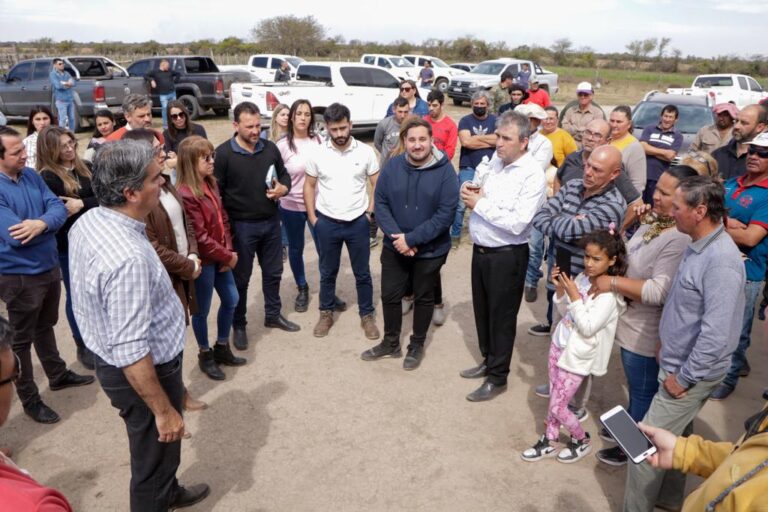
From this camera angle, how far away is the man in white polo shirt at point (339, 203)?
4859 mm

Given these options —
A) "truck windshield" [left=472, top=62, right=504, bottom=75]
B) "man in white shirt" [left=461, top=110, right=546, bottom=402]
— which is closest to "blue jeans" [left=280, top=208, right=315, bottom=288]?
"man in white shirt" [left=461, top=110, right=546, bottom=402]

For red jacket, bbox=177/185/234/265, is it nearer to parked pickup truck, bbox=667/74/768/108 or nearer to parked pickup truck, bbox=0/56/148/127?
parked pickup truck, bbox=0/56/148/127

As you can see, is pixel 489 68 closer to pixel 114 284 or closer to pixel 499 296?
pixel 499 296

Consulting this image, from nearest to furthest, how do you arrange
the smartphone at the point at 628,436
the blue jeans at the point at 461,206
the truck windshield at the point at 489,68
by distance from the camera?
1. the smartphone at the point at 628,436
2. the blue jeans at the point at 461,206
3. the truck windshield at the point at 489,68

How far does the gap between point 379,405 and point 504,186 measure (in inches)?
72.9

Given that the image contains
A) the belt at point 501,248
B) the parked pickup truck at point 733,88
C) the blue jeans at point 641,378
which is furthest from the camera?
the parked pickup truck at point 733,88

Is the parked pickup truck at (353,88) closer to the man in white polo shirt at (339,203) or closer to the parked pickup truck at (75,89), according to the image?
the parked pickup truck at (75,89)

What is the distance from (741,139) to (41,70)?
16.2 metres

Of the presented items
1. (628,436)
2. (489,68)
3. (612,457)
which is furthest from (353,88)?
(628,436)

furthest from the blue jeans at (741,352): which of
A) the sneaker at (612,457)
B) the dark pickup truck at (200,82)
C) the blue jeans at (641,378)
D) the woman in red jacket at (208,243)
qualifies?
A: the dark pickup truck at (200,82)

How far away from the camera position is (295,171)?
559 centimetres

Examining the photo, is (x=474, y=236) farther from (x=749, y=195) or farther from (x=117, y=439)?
(x=117, y=439)

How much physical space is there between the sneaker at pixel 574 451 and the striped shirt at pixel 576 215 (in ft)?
3.65

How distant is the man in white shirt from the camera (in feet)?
12.5
